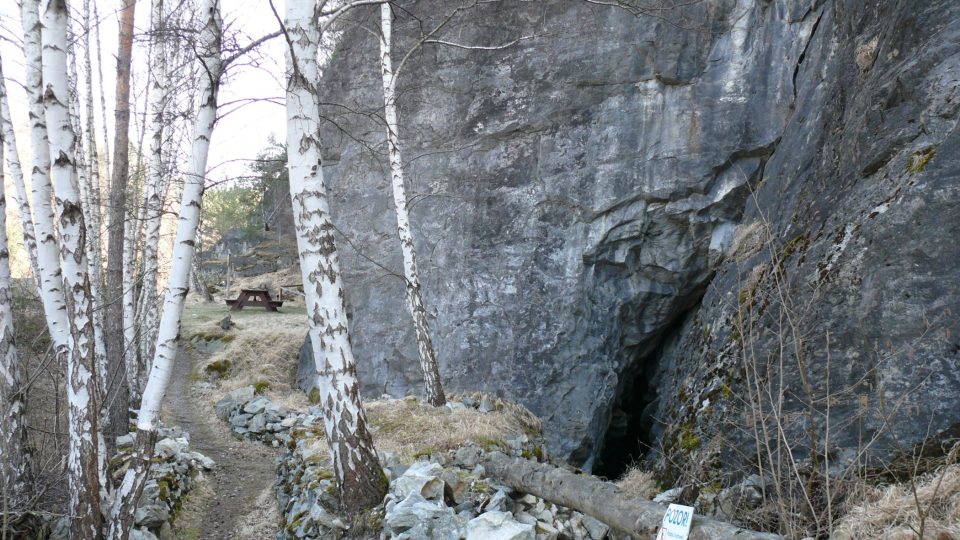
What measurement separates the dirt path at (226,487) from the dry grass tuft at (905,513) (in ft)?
16.9

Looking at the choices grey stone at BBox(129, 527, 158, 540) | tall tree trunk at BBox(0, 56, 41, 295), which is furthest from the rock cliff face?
grey stone at BBox(129, 527, 158, 540)

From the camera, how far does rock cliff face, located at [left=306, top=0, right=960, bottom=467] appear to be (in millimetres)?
8398

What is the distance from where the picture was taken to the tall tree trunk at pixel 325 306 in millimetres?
5055

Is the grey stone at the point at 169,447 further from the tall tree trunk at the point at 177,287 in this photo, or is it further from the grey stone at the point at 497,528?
the grey stone at the point at 497,528

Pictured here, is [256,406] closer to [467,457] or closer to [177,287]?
[467,457]

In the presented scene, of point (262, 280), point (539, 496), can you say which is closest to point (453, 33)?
point (539, 496)

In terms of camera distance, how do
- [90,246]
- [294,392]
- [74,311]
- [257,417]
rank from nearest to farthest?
[74,311], [90,246], [257,417], [294,392]

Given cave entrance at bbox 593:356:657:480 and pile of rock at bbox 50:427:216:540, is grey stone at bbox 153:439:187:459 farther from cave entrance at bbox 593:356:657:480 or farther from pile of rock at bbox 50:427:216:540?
cave entrance at bbox 593:356:657:480

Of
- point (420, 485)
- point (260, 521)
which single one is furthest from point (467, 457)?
point (260, 521)

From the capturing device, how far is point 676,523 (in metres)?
3.57

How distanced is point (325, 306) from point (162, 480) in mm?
3331

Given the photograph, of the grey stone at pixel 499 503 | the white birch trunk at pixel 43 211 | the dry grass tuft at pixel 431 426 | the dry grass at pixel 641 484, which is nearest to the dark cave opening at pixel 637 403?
the dry grass tuft at pixel 431 426

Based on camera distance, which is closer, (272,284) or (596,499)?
(596,499)

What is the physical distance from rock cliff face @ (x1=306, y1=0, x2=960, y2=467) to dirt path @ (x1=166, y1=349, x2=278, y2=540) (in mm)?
3020
